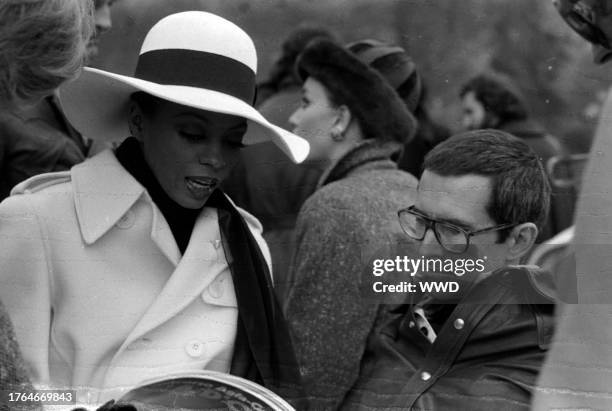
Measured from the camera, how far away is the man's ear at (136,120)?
88.0 inches

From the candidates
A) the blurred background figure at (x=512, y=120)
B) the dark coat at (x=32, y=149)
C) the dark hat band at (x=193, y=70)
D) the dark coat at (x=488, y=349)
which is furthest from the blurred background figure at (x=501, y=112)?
the dark coat at (x=32, y=149)

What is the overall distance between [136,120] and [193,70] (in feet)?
0.58

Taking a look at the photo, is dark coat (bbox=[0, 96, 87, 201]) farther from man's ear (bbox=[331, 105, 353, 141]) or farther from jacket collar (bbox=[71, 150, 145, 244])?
man's ear (bbox=[331, 105, 353, 141])

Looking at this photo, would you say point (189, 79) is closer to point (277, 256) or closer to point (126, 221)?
point (126, 221)

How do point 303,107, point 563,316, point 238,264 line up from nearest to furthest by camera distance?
point 563,316, point 238,264, point 303,107

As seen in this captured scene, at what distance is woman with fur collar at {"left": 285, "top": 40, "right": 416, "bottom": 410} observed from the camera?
2.28 metres

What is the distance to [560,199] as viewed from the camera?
86.2 inches

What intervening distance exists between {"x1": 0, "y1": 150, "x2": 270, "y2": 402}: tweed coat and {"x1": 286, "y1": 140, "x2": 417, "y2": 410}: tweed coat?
0.17 meters

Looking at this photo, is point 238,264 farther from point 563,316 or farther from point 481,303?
point 563,316

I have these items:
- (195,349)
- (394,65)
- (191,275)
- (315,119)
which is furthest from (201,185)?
(394,65)

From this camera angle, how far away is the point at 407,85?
8.13 feet

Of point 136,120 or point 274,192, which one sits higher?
point 136,120

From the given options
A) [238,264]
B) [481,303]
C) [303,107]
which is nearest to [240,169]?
[238,264]

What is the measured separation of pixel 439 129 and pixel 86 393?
3.06 ft
